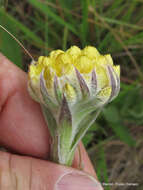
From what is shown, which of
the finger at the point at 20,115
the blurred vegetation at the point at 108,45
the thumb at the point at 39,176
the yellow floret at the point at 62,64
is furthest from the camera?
the blurred vegetation at the point at 108,45

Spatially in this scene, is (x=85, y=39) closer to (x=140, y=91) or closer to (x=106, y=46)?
(x=106, y=46)

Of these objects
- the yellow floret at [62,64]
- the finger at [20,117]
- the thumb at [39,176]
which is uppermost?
the yellow floret at [62,64]

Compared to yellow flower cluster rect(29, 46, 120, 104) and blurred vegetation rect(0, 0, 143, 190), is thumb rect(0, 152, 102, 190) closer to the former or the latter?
yellow flower cluster rect(29, 46, 120, 104)

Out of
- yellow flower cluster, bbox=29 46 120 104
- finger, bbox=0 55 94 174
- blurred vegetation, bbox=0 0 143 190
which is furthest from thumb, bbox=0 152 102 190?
blurred vegetation, bbox=0 0 143 190

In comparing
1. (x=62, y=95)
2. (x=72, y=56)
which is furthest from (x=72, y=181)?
(x=72, y=56)

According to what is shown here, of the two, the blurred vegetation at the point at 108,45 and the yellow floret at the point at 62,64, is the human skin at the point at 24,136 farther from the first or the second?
the yellow floret at the point at 62,64

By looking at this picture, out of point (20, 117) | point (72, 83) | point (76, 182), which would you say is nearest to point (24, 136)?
point (20, 117)

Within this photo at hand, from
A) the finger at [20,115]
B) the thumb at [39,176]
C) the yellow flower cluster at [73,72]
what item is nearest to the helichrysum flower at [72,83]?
the yellow flower cluster at [73,72]
